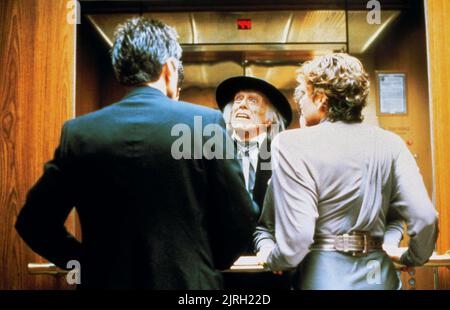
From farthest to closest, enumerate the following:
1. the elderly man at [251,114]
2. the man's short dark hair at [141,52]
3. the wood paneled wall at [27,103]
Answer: the elderly man at [251,114]
the wood paneled wall at [27,103]
the man's short dark hair at [141,52]

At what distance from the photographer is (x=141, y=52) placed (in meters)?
1.73

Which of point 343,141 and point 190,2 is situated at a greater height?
point 190,2

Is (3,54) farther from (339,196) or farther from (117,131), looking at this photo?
(339,196)

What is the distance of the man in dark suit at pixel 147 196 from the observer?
1605 mm

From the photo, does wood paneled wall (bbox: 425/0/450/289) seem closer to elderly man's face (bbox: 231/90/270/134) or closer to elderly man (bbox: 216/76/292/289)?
elderly man (bbox: 216/76/292/289)

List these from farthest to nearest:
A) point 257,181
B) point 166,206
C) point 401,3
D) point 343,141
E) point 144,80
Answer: point 401,3 < point 257,181 < point 343,141 < point 144,80 < point 166,206

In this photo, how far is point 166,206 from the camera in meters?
1.61

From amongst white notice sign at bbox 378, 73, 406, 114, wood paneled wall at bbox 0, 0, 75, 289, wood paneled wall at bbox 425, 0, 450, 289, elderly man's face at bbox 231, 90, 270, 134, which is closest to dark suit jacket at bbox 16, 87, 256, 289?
wood paneled wall at bbox 0, 0, 75, 289

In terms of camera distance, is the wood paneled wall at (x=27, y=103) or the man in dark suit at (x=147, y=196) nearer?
the man in dark suit at (x=147, y=196)

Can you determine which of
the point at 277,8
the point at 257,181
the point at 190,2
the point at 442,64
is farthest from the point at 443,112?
the point at 190,2

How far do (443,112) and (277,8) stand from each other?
1620 mm

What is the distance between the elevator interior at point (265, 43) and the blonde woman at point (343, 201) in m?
2.18

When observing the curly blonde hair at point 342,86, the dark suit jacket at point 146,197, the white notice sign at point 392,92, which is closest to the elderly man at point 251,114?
the white notice sign at point 392,92

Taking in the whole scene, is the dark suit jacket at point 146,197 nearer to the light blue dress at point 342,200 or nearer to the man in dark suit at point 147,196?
the man in dark suit at point 147,196
